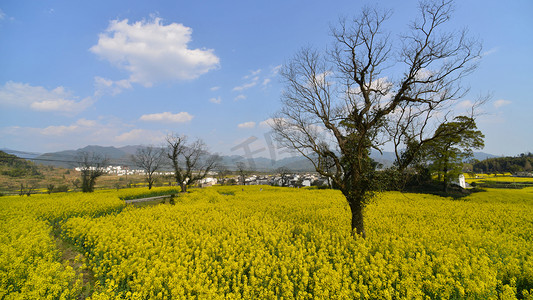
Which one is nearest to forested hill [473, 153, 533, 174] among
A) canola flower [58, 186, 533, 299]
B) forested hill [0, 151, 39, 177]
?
canola flower [58, 186, 533, 299]

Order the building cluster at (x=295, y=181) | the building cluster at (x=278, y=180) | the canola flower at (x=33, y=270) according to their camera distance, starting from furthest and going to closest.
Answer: the building cluster at (x=278, y=180) < the building cluster at (x=295, y=181) < the canola flower at (x=33, y=270)

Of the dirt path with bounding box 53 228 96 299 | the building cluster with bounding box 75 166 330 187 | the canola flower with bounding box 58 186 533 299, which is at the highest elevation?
the canola flower with bounding box 58 186 533 299

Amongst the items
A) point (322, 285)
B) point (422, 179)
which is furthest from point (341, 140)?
point (422, 179)

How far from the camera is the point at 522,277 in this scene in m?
5.50

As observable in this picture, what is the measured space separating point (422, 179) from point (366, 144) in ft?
102

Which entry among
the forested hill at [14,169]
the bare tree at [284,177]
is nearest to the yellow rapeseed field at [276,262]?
the bare tree at [284,177]

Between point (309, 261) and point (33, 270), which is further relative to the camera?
point (309, 261)

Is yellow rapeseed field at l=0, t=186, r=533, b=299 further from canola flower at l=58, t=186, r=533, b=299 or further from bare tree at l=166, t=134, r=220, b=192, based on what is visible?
bare tree at l=166, t=134, r=220, b=192

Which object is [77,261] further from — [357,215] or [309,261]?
[357,215]

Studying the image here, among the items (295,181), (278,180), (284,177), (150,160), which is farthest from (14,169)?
(295,181)

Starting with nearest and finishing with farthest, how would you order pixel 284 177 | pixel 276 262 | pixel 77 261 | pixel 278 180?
pixel 276 262 < pixel 77 261 < pixel 284 177 < pixel 278 180

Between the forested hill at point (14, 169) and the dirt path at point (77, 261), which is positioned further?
the forested hill at point (14, 169)

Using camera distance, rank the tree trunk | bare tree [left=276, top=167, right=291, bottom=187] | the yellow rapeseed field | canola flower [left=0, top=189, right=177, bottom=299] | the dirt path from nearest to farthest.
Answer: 1. canola flower [left=0, top=189, right=177, bottom=299]
2. the yellow rapeseed field
3. the dirt path
4. the tree trunk
5. bare tree [left=276, top=167, right=291, bottom=187]

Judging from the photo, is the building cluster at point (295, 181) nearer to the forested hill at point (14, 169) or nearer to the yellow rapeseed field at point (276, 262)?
the yellow rapeseed field at point (276, 262)
